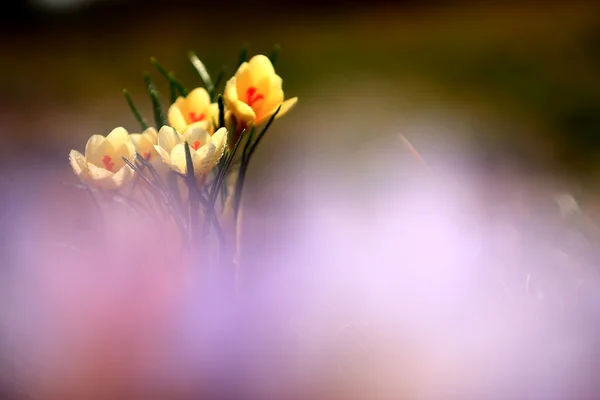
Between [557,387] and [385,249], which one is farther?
[385,249]

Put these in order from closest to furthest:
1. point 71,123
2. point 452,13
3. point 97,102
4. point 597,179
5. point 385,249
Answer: point 385,249 < point 597,179 < point 71,123 < point 97,102 < point 452,13

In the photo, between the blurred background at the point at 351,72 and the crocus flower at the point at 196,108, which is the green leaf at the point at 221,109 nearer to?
the crocus flower at the point at 196,108

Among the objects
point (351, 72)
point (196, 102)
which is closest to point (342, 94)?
point (351, 72)

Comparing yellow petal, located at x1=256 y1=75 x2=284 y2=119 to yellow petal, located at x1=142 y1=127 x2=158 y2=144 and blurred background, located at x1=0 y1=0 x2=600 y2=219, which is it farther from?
blurred background, located at x1=0 y1=0 x2=600 y2=219

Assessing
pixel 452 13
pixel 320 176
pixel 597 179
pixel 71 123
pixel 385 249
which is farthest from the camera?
pixel 452 13

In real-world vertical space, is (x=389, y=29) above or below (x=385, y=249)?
above

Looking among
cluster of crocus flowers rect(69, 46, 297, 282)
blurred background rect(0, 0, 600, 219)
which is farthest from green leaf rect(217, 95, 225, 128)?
blurred background rect(0, 0, 600, 219)

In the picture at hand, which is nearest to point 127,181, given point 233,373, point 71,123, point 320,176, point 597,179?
point 233,373

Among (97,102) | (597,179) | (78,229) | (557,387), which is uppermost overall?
(97,102)

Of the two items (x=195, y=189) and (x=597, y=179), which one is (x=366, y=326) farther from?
(x=597, y=179)
